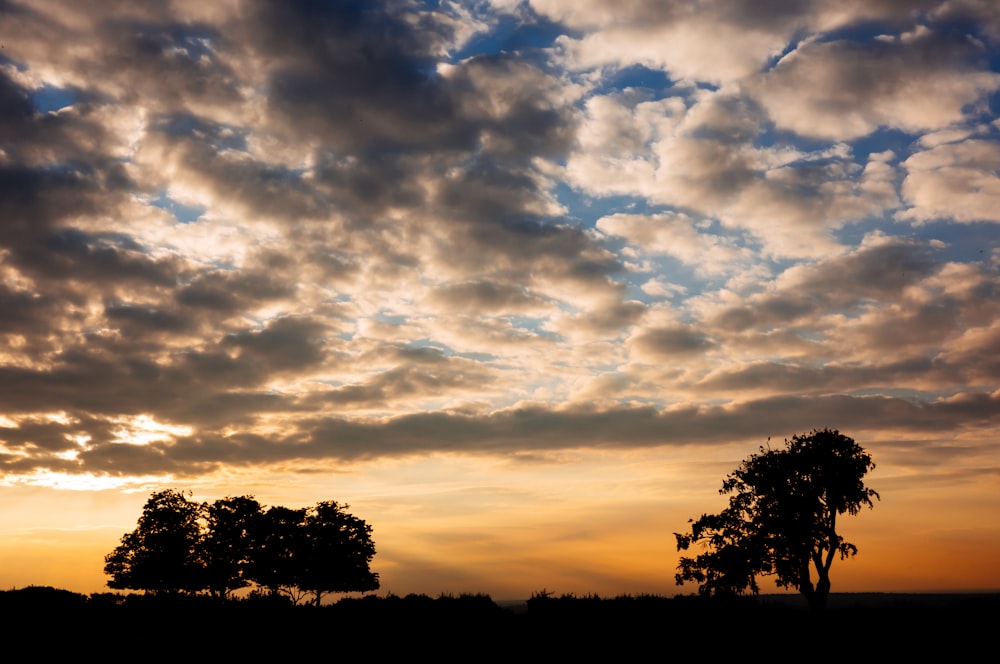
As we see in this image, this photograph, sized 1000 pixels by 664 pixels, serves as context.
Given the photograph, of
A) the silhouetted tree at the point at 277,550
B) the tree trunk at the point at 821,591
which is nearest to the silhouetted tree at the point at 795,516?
the tree trunk at the point at 821,591

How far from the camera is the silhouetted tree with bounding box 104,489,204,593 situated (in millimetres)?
95750

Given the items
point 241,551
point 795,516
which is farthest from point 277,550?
point 795,516

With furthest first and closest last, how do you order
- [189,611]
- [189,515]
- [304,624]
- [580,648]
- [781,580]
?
[189,515] < [781,580] < [189,611] < [304,624] < [580,648]

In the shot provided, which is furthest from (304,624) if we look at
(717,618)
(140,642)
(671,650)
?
(717,618)

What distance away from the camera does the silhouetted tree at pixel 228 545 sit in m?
98.8

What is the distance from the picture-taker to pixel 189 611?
38.4 meters

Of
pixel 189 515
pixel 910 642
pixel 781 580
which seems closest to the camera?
pixel 910 642

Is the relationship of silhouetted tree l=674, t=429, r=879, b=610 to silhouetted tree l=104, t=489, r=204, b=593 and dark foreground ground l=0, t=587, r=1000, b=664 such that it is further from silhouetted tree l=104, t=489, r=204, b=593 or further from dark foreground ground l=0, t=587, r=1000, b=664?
silhouetted tree l=104, t=489, r=204, b=593

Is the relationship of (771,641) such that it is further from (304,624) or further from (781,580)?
(781,580)

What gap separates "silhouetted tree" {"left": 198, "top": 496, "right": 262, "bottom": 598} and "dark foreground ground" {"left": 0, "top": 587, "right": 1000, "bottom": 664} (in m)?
63.5

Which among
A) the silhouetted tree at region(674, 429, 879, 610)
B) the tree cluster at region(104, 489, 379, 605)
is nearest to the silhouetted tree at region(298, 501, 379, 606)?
the tree cluster at region(104, 489, 379, 605)

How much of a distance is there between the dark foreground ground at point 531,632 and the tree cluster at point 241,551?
202 feet

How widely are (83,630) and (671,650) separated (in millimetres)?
27189

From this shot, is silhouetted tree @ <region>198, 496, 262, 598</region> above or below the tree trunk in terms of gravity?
above
